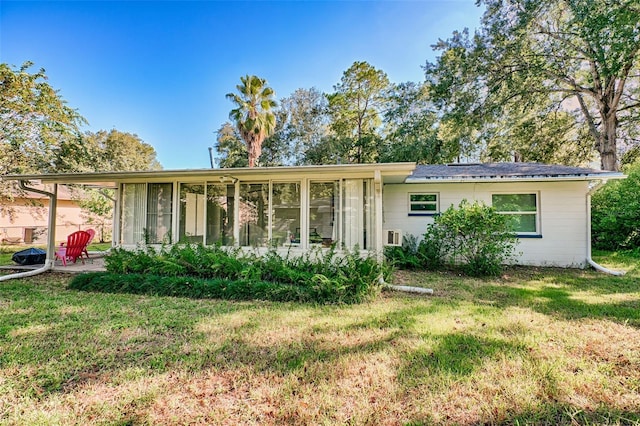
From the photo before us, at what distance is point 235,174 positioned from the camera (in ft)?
21.5

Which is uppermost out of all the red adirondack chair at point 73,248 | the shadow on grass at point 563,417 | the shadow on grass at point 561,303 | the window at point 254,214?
the window at point 254,214

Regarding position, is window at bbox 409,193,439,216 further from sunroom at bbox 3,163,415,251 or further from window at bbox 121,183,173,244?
window at bbox 121,183,173,244

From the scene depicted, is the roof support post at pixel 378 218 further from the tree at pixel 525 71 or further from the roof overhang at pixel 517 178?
the tree at pixel 525 71

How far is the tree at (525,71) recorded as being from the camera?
37.7ft

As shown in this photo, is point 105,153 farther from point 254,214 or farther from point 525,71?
point 525,71

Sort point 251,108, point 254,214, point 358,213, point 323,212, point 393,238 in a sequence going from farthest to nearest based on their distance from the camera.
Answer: point 251,108 → point 254,214 → point 393,238 → point 323,212 → point 358,213

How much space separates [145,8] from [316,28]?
218 inches

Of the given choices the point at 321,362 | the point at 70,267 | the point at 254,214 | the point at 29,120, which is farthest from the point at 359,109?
the point at 321,362

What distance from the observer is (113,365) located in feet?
9.16

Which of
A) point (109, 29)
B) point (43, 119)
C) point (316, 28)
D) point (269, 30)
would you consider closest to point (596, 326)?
point (316, 28)

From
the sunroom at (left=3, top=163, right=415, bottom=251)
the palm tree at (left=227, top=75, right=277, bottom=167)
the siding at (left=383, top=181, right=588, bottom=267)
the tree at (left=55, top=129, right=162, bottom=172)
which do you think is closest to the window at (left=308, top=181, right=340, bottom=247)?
the sunroom at (left=3, top=163, right=415, bottom=251)

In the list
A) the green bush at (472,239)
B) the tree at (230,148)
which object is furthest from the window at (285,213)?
the tree at (230,148)

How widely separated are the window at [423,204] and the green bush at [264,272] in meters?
3.27

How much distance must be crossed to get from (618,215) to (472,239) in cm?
626
